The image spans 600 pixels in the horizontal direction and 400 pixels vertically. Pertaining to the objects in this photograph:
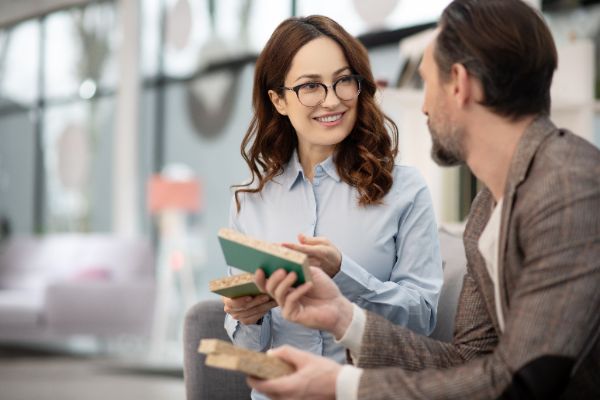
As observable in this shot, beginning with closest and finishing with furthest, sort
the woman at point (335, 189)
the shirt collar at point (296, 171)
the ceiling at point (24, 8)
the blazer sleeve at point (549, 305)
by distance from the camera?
the blazer sleeve at point (549, 305) < the woman at point (335, 189) < the shirt collar at point (296, 171) < the ceiling at point (24, 8)

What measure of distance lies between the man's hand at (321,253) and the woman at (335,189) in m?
0.17

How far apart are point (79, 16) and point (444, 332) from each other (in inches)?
338

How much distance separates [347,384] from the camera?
120 cm

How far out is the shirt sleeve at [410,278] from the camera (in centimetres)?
164

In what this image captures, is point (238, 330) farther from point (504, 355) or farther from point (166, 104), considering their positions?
point (166, 104)

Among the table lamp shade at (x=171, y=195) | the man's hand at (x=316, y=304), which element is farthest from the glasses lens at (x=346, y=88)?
the table lamp shade at (x=171, y=195)

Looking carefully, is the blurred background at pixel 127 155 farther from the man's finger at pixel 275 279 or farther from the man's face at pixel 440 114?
the man's finger at pixel 275 279

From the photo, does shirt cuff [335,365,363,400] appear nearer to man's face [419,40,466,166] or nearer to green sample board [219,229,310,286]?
green sample board [219,229,310,286]

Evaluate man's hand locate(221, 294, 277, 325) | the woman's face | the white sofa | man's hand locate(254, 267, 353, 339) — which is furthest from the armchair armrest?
the white sofa

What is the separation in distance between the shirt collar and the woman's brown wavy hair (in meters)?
0.01

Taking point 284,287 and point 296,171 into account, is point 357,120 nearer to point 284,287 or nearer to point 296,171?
point 296,171

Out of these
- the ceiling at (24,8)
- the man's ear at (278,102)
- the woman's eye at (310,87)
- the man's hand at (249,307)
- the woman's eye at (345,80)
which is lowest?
the man's hand at (249,307)

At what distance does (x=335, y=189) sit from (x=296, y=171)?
113mm

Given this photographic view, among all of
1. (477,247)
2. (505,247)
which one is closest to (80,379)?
(477,247)
